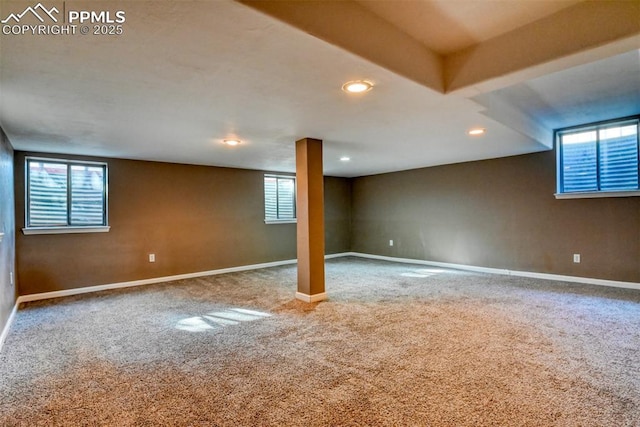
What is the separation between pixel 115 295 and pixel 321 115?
12.5 ft

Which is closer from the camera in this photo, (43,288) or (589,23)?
(589,23)

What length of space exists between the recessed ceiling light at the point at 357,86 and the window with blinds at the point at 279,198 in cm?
459

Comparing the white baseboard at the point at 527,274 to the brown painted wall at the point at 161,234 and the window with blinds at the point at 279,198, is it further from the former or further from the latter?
the brown painted wall at the point at 161,234

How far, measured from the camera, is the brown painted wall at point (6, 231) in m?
3.13

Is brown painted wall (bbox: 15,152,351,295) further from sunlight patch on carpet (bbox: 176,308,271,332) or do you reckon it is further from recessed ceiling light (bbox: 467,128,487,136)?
recessed ceiling light (bbox: 467,128,487,136)

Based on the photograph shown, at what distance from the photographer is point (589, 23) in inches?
71.7

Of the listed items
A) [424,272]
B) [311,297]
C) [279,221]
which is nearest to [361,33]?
[311,297]

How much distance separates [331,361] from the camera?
240cm

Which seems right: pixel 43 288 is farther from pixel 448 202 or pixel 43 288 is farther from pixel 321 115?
pixel 448 202

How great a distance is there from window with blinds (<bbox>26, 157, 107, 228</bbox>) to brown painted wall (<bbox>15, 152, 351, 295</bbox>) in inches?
5.5

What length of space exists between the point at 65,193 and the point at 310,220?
3681 millimetres

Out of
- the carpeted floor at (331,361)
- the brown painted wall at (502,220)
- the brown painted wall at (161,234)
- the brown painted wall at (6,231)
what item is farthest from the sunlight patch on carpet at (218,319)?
the brown painted wall at (502,220)

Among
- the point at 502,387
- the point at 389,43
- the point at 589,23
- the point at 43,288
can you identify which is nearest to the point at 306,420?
the point at 502,387

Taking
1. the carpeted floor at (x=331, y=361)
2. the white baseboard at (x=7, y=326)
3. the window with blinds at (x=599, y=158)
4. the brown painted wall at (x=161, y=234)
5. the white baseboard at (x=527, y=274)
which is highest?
the window with blinds at (x=599, y=158)
